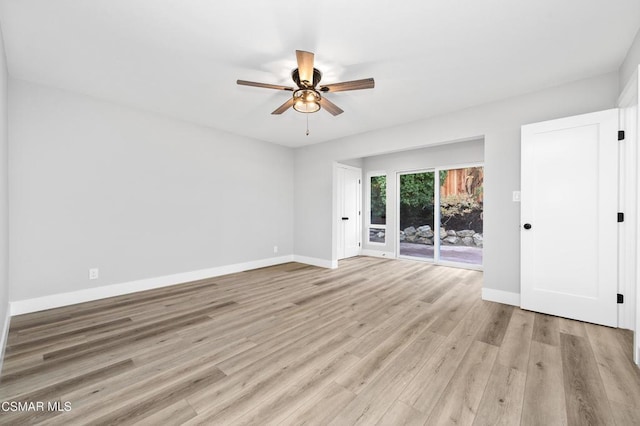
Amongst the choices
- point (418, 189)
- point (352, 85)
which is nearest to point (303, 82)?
point (352, 85)

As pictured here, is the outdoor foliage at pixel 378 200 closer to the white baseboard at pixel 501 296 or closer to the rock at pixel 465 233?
the rock at pixel 465 233

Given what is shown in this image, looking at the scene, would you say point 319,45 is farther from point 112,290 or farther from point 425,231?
point 425,231

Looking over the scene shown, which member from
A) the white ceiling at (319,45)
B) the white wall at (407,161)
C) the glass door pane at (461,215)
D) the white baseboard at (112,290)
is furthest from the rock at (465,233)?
the white baseboard at (112,290)

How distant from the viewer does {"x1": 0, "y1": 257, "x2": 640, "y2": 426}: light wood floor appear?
4.98ft

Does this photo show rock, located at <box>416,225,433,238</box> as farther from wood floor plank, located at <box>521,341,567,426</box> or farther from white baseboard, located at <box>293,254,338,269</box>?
wood floor plank, located at <box>521,341,567,426</box>

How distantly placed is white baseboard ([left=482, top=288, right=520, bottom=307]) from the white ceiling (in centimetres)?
249

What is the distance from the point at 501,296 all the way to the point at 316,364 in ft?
9.00

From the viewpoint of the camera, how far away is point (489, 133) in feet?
11.5

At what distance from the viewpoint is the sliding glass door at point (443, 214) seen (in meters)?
5.52

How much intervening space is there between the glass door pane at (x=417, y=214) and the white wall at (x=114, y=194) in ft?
11.6

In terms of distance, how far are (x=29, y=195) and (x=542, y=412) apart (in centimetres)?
500

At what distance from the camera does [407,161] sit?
6.14 m

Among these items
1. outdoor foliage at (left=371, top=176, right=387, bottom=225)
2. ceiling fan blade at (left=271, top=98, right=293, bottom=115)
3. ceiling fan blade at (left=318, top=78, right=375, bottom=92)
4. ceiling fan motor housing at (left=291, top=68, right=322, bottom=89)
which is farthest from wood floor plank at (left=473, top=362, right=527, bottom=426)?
outdoor foliage at (left=371, top=176, right=387, bottom=225)

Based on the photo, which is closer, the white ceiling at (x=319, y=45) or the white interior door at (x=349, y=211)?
the white ceiling at (x=319, y=45)
